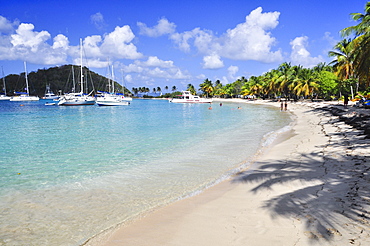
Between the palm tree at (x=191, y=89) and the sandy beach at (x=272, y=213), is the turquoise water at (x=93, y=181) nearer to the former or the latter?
the sandy beach at (x=272, y=213)

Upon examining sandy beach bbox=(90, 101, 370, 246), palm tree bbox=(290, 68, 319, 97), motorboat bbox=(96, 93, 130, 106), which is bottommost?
sandy beach bbox=(90, 101, 370, 246)

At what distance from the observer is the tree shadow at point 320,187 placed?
186 inches

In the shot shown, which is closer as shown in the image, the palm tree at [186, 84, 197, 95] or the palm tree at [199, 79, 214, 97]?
the palm tree at [199, 79, 214, 97]

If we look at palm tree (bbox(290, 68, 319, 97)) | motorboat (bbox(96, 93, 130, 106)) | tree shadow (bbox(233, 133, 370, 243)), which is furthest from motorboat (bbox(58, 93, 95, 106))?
tree shadow (bbox(233, 133, 370, 243))

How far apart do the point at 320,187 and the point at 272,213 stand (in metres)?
2.03

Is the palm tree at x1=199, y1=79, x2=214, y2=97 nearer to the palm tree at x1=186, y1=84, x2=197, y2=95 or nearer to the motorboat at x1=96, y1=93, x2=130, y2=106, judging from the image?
the palm tree at x1=186, y1=84, x2=197, y2=95

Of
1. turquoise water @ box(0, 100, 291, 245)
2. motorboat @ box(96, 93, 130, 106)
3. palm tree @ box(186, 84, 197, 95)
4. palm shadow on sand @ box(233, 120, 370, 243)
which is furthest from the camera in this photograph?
palm tree @ box(186, 84, 197, 95)

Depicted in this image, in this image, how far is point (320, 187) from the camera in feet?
21.6

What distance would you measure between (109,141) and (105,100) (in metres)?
59.3

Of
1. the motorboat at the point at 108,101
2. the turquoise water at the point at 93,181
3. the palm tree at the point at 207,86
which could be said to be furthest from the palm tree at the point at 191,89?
the turquoise water at the point at 93,181

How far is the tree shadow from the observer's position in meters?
4.72

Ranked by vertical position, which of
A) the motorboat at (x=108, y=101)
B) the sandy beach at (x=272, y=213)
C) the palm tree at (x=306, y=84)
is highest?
the palm tree at (x=306, y=84)

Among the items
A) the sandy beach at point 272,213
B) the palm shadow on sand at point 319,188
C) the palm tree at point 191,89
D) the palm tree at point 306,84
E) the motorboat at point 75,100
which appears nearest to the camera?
the sandy beach at point 272,213

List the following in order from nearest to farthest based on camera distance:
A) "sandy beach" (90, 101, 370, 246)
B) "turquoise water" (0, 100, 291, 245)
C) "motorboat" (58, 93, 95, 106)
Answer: "sandy beach" (90, 101, 370, 246)
"turquoise water" (0, 100, 291, 245)
"motorboat" (58, 93, 95, 106)
